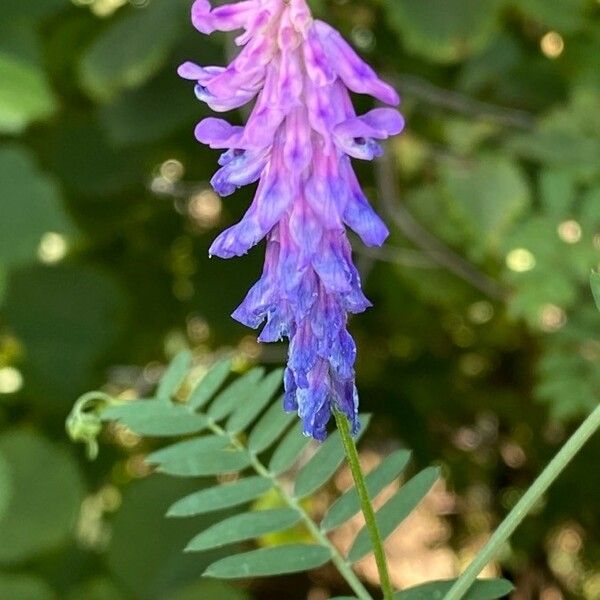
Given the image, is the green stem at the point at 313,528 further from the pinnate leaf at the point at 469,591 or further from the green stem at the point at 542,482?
the green stem at the point at 542,482

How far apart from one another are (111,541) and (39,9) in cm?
86

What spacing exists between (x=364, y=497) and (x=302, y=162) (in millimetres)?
206

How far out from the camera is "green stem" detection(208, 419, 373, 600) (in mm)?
847

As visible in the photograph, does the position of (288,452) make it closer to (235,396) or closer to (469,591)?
(235,396)

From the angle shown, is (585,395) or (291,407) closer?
(291,407)

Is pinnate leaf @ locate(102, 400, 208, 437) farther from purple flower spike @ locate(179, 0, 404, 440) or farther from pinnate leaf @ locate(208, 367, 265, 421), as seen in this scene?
purple flower spike @ locate(179, 0, 404, 440)

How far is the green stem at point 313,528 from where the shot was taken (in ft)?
2.78

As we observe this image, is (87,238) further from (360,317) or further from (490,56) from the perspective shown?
(490,56)

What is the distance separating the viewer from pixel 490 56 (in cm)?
182

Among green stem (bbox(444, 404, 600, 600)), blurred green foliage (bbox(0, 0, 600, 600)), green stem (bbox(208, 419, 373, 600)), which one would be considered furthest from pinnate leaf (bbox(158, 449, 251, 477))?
blurred green foliage (bbox(0, 0, 600, 600))

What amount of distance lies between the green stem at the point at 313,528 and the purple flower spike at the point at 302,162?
0.19 m

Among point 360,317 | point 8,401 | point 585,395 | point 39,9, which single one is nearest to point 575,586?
point 360,317

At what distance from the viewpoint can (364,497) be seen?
2.29 feet

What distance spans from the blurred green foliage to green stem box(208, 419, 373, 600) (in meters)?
0.53
